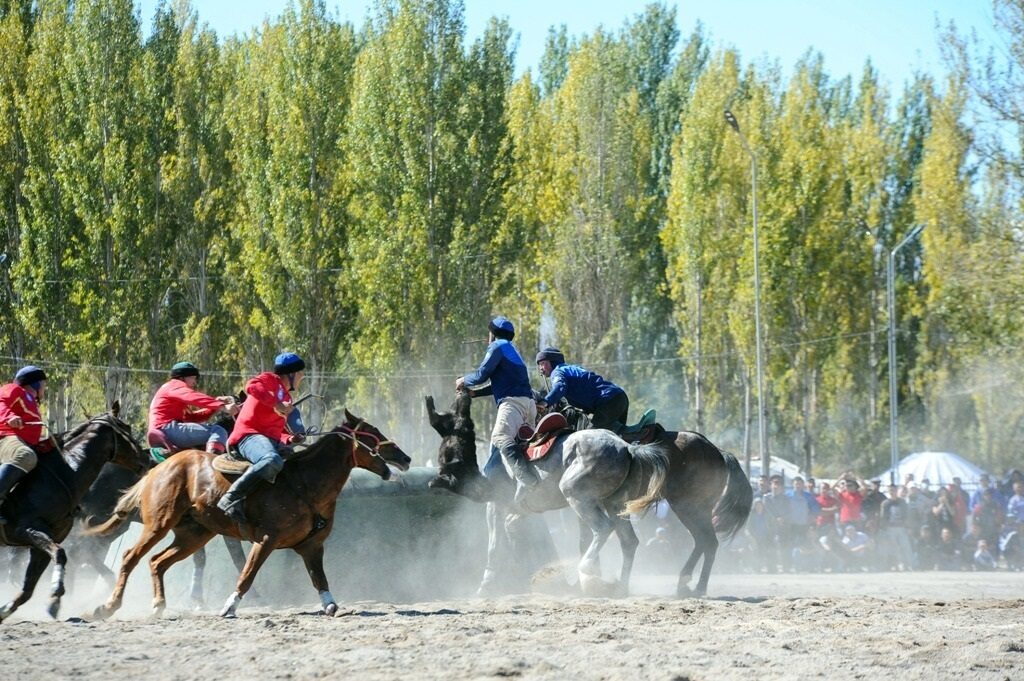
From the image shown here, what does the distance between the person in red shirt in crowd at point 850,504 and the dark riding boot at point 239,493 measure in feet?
50.2

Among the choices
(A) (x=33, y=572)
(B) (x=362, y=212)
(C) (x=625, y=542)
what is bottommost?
(A) (x=33, y=572)

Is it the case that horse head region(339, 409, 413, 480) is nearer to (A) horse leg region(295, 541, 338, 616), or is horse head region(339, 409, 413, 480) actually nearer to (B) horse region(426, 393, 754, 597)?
(A) horse leg region(295, 541, 338, 616)

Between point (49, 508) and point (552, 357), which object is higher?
point (552, 357)

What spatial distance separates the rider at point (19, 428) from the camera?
11.7m

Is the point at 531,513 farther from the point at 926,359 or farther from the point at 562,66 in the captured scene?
the point at 562,66

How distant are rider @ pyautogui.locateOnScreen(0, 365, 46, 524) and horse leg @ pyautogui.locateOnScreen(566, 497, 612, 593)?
17.0ft

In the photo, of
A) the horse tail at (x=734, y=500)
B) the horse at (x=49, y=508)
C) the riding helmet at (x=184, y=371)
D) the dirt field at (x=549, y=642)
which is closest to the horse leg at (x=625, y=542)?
the dirt field at (x=549, y=642)

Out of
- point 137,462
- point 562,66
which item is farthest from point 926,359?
point 137,462

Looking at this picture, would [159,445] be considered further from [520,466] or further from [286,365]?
[520,466]

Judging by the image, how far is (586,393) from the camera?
→ 569 inches

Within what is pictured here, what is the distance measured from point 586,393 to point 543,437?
30.0 inches

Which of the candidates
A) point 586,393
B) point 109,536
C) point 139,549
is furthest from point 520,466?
point 109,536

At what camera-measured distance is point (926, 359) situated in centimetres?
5250

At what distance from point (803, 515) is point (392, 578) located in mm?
11708
